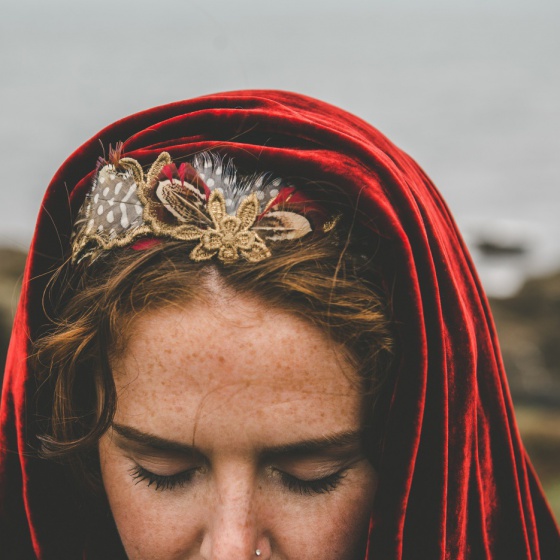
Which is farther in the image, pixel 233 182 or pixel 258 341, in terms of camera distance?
pixel 233 182

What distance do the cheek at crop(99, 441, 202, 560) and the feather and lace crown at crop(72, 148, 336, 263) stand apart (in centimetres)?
45

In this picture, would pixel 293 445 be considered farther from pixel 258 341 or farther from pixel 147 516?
pixel 147 516

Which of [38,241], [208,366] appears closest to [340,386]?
[208,366]

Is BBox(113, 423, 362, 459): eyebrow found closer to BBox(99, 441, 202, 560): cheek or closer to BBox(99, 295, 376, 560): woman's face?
BBox(99, 295, 376, 560): woman's face

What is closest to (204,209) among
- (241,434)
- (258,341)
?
(258,341)

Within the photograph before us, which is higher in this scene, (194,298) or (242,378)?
(194,298)

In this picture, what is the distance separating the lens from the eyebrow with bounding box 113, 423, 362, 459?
1144mm

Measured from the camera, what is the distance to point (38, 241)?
55.9 inches

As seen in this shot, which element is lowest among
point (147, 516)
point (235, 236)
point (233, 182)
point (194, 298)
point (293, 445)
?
point (147, 516)

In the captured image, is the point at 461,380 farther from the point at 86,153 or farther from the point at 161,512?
the point at 86,153

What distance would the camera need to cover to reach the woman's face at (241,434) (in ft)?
3.70

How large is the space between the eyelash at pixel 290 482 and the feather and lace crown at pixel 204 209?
417 millimetres

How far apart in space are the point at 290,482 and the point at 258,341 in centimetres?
29

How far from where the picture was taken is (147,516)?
48.8 inches
